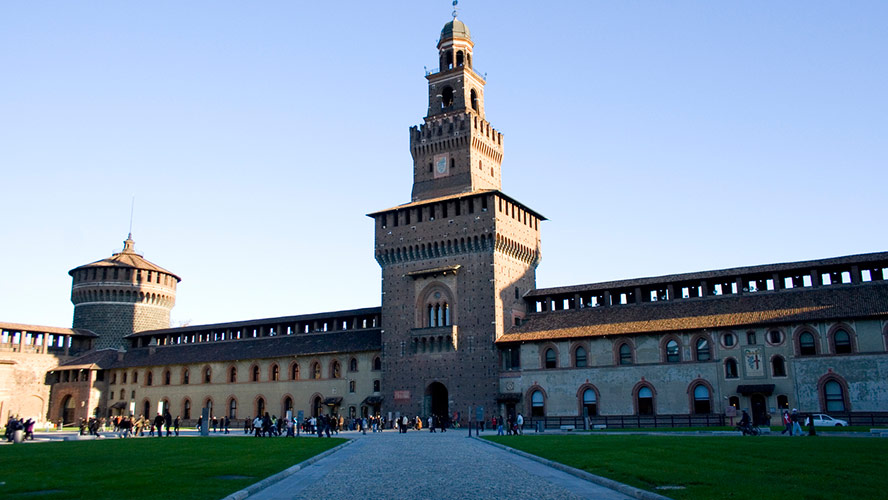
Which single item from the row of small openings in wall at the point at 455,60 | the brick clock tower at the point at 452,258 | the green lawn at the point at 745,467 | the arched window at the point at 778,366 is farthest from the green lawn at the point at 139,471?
the row of small openings in wall at the point at 455,60

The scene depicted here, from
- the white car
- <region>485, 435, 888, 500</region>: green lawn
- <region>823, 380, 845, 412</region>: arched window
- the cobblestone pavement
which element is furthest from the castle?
the cobblestone pavement

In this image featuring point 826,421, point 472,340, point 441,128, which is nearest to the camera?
point 826,421

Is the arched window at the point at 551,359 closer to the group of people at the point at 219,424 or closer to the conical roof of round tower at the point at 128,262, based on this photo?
the group of people at the point at 219,424

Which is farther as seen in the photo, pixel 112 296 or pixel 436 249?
pixel 112 296

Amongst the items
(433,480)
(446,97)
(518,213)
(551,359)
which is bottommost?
(433,480)

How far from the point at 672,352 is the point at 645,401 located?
3.74 metres

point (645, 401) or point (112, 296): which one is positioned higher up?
point (112, 296)

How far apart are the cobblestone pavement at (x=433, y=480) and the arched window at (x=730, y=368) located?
26666mm

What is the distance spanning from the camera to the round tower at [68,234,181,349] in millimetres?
83188

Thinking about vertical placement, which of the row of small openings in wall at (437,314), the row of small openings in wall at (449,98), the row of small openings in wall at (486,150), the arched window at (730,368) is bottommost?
the arched window at (730,368)

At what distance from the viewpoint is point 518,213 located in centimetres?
6288

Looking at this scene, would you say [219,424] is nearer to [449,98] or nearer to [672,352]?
[449,98]

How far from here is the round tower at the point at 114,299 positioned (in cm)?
8319

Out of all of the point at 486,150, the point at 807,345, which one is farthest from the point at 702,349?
the point at 486,150
